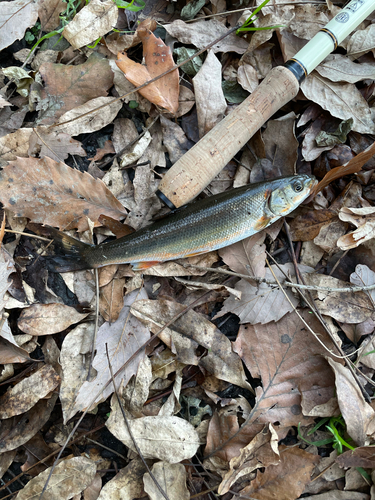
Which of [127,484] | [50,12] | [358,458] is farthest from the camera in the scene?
[50,12]

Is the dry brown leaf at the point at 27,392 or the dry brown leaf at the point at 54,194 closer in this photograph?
the dry brown leaf at the point at 27,392

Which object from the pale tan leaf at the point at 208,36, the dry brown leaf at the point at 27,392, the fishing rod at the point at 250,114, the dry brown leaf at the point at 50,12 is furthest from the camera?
the dry brown leaf at the point at 50,12

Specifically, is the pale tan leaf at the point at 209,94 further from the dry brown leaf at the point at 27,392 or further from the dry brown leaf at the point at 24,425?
the dry brown leaf at the point at 24,425

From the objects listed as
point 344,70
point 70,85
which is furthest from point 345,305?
point 70,85

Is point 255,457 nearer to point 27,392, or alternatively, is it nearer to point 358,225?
point 27,392

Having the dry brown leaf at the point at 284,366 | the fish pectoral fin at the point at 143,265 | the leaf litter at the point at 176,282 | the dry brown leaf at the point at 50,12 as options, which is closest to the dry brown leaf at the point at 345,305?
the leaf litter at the point at 176,282

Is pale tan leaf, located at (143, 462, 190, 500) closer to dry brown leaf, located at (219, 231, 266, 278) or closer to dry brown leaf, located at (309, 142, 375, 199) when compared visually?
dry brown leaf, located at (219, 231, 266, 278)
